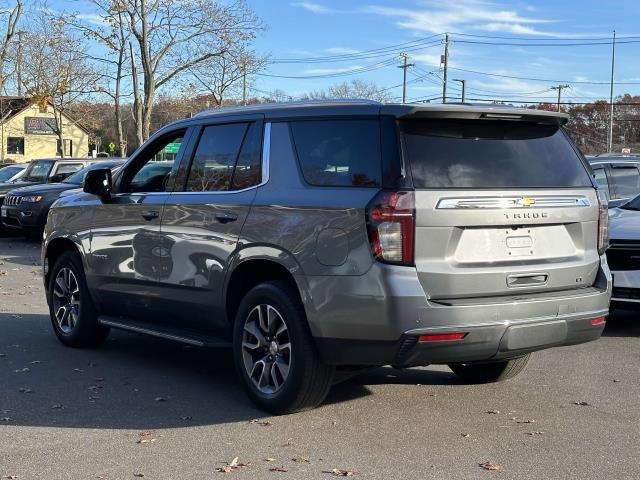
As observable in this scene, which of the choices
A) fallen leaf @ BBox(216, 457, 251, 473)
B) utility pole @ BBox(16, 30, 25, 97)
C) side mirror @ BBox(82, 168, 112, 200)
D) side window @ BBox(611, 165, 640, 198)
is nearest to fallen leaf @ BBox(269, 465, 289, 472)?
fallen leaf @ BBox(216, 457, 251, 473)

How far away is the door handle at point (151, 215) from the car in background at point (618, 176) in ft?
26.3

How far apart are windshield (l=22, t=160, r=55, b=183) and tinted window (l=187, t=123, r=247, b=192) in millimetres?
14270

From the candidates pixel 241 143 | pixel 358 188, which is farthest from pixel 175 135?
pixel 358 188

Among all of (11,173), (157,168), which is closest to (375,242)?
(157,168)

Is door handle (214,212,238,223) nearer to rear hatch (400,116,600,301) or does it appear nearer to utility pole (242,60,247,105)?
rear hatch (400,116,600,301)

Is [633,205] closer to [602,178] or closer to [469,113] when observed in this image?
[602,178]

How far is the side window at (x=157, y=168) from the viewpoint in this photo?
6509 millimetres

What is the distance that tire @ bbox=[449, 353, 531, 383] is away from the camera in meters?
6.20

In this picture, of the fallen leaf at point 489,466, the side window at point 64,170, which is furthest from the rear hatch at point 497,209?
the side window at point 64,170

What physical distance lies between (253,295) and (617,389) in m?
2.89

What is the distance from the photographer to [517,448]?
4754 mm

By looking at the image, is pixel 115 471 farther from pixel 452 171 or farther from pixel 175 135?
pixel 175 135

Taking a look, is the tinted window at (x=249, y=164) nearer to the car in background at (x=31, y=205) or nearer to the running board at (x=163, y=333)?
the running board at (x=163, y=333)

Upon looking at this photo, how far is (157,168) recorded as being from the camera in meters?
6.80
